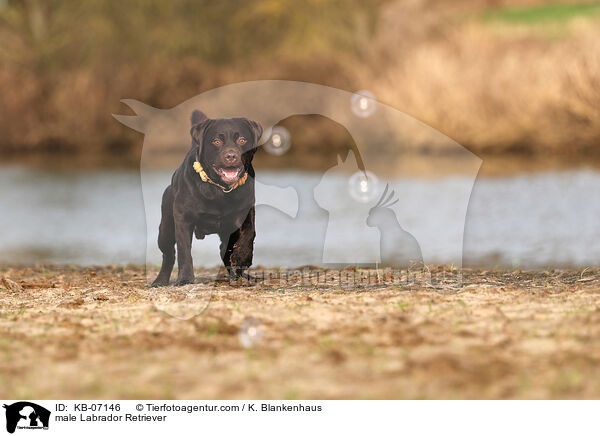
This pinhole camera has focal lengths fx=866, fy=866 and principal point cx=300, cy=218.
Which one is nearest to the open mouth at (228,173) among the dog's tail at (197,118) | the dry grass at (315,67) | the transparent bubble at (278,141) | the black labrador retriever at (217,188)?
the black labrador retriever at (217,188)

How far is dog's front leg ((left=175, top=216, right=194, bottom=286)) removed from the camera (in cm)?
812

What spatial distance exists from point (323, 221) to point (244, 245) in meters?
10.6

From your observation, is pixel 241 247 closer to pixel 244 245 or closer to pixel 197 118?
pixel 244 245

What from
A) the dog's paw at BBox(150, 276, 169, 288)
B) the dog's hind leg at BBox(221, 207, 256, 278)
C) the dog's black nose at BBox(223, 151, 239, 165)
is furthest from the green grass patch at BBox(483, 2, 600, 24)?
the dog's black nose at BBox(223, 151, 239, 165)

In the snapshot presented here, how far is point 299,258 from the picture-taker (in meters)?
13.5

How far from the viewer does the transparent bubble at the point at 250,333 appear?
6191mm

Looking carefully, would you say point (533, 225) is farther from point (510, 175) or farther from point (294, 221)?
point (510, 175)

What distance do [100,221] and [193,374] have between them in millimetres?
14635

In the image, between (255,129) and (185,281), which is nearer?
Answer: (255,129)

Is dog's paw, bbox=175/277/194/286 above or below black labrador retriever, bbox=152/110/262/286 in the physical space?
below

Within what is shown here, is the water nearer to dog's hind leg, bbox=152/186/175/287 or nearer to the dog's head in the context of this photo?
dog's hind leg, bbox=152/186/175/287
